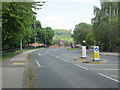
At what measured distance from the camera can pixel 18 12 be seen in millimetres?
29516

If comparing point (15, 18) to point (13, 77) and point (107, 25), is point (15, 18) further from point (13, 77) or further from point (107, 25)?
point (107, 25)

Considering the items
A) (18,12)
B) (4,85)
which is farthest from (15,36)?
(4,85)

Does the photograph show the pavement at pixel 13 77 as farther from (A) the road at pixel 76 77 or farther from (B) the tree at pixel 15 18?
(B) the tree at pixel 15 18

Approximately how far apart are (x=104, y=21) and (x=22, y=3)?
34076 mm

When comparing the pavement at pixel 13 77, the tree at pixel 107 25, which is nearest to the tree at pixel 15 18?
the pavement at pixel 13 77

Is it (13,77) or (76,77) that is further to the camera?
(76,77)

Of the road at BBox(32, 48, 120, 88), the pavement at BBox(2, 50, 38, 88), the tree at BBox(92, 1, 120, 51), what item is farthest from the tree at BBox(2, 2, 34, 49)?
the tree at BBox(92, 1, 120, 51)

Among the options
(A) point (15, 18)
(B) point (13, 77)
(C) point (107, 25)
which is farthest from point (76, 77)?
(C) point (107, 25)

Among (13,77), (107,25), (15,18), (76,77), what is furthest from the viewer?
(107,25)

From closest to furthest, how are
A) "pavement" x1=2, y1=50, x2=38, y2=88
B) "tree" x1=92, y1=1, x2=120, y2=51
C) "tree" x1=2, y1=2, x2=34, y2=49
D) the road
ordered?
"pavement" x1=2, y1=50, x2=38, y2=88, the road, "tree" x1=2, y1=2, x2=34, y2=49, "tree" x1=92, y1=1, x2=120, y2=51

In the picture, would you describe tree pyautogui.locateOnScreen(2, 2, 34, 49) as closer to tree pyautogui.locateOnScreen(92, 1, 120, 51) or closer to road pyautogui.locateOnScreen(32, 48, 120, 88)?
road pyautogui.locateOnScreen(32, 48, 120, 88)

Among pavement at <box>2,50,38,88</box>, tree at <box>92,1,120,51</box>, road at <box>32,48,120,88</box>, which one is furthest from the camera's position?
tree at <box>92,1,120,51</box>

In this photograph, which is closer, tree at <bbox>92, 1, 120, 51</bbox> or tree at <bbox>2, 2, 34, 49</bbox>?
tree at <bbox>2, 2, 34, 49</bbox>

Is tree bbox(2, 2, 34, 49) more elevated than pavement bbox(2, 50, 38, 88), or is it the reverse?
tree bbox(2, 2, 34, 49)
